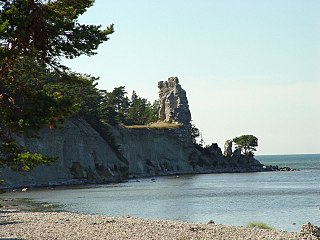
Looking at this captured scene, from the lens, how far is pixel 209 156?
15762 centimetres

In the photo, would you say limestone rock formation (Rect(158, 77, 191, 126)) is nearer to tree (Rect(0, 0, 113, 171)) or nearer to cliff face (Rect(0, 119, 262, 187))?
cliff face (Rect(0, 119, 262, 187))

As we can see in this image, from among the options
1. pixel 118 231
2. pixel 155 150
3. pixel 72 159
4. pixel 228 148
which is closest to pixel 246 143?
pixel 228 148

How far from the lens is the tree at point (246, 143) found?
16762 centimetres

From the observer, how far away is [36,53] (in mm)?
19578

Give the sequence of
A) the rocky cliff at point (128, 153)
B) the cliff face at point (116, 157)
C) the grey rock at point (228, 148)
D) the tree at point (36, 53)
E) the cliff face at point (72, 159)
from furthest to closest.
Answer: the grey rock at point (228, 148), the rocky cliff at point (128, 153), the cliff face at point (116, 157), the cliff face at point (72, 159), the tree at point (36, 53)

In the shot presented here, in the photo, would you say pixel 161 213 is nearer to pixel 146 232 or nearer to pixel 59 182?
pixel 146 232

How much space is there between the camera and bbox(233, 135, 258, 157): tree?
168 m

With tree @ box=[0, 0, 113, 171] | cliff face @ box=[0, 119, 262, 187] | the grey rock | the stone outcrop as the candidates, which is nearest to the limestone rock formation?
cliff face @ box=[0, 119, 262, 187]

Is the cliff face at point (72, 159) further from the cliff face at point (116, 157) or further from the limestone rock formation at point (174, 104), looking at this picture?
the limestone rock formation at point (174, 104)

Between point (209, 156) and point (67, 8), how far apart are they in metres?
140

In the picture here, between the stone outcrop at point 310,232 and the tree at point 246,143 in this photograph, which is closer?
the stone outcrop at point 310,232

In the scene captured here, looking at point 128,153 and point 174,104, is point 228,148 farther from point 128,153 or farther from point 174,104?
point 128,153

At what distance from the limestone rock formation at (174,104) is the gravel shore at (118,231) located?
11604 cm

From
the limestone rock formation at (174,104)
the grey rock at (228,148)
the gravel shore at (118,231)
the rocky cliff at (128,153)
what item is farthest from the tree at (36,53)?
the grey rock at (228,148)
